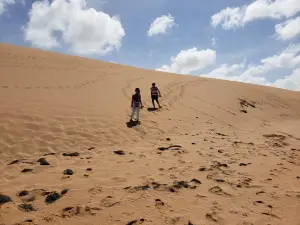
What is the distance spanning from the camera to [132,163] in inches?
226

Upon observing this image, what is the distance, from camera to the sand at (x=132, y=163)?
Answer: 3688 mm

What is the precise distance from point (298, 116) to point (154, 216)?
615 inches

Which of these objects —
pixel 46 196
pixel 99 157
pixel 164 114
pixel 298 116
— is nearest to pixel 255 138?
pixel 164 114

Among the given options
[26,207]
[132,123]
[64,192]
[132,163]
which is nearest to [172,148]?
[132,163]

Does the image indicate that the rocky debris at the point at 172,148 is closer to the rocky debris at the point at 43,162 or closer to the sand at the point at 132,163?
the sand at the point at 132,163

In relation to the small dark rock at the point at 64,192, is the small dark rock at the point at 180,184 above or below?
above

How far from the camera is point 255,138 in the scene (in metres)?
8.59

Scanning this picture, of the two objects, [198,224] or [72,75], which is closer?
[198,224]

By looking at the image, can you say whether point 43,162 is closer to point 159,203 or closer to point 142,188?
point 142,188

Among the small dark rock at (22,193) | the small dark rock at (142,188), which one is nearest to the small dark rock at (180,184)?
the small dark rock at (142,188)

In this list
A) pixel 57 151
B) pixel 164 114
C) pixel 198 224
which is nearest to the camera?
pixel 198 224

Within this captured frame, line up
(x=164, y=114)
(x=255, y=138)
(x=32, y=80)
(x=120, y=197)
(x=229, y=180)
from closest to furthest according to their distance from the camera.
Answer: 1. (x=120, y=197)
2. (x=229, y=180)
3. (x=255, y=138)
4. (x=164, y=114)
5. (x=32, y=80)

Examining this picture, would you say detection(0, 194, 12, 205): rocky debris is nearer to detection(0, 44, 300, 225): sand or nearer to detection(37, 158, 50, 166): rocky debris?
detection(0, 44, 300, 225): sand

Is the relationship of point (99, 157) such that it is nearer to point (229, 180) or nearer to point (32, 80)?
point (229, 180)
